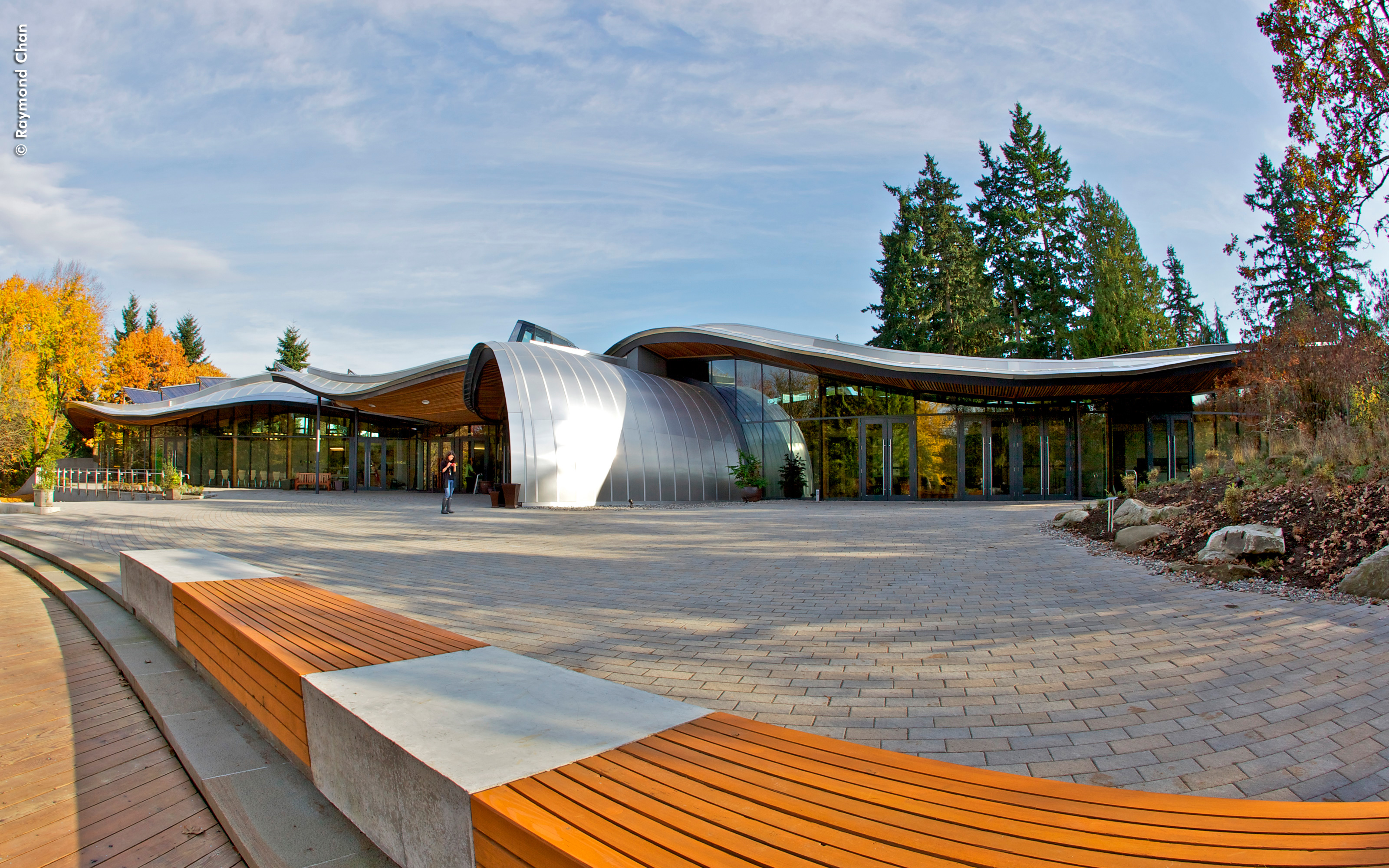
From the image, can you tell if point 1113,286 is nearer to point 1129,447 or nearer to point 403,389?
point 1129,447

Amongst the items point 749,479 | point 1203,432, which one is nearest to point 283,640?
point 749,479

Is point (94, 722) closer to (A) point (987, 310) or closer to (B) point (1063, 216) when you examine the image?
(A) point (987, 310)

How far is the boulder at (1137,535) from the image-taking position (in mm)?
9320

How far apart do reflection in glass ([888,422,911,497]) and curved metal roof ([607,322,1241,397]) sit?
62.7 inches

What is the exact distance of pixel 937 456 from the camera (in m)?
23.7

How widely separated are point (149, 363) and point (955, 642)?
70.2 meters

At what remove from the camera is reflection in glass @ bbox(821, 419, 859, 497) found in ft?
79.7

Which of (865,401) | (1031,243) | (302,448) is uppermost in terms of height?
(1031,243)

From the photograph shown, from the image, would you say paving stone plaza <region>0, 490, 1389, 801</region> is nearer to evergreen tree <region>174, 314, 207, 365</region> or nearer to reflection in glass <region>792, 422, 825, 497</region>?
reflection in glass <region>792, 422, 825, 497</region>

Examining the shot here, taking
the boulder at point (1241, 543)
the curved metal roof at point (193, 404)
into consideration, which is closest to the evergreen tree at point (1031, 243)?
the boulder at point (1241, 543)

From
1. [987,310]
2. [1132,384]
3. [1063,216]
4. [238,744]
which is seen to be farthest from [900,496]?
[1063,216]

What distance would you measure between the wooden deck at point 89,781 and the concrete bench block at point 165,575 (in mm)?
467

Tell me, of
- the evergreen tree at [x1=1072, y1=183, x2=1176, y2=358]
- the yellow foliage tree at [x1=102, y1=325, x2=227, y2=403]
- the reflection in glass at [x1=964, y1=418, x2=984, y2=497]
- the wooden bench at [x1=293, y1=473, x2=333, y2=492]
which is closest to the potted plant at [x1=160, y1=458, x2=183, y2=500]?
the wooden bench at [x1=293, y1=473, x2=333, y2=492]

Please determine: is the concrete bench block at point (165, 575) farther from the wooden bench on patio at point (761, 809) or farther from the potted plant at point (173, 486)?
the potted plant at point (173, 486)
